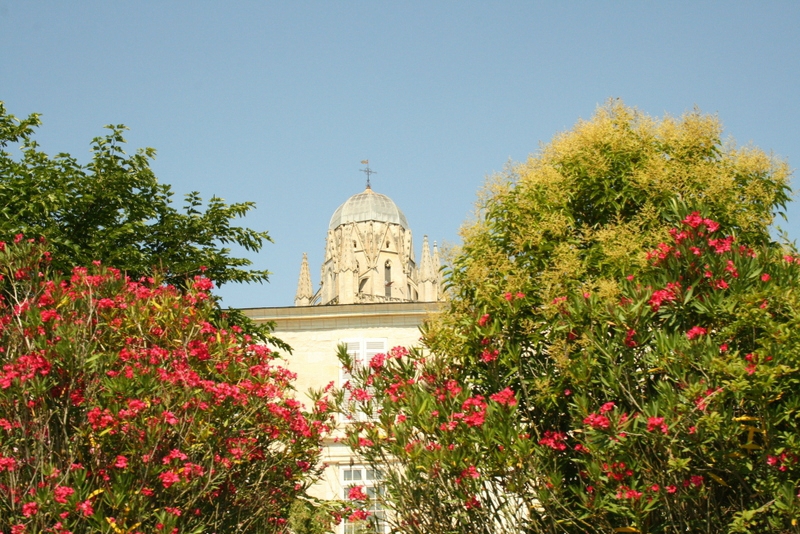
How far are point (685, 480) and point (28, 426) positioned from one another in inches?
310

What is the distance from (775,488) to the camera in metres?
9.46

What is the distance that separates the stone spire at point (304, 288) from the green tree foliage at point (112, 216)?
65.4 m

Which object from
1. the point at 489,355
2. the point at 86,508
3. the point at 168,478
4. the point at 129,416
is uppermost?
the point at 489,355

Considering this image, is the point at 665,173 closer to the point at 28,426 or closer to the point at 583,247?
the point at 583,247

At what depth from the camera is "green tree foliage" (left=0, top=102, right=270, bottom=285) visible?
18.2 meters

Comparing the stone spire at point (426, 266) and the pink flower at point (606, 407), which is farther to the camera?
the stone spire at point (426, 266)

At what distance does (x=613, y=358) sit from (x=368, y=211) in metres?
79.9

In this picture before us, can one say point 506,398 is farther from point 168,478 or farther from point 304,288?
point 304,288

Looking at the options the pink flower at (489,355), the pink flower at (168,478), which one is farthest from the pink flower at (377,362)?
the pink flower at (168,478)

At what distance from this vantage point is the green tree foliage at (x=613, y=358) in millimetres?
9781

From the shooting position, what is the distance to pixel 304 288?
87.4 meters

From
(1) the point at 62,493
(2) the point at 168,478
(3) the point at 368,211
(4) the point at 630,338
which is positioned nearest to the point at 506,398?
(4) the point at 630,338

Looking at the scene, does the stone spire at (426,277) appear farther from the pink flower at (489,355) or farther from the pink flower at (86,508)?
the pink flower at (86,508)

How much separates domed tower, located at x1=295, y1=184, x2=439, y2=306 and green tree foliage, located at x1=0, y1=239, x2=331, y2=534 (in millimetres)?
66219
